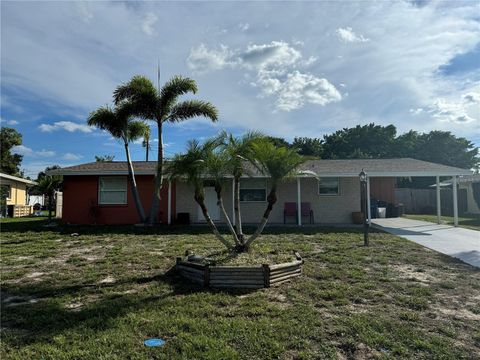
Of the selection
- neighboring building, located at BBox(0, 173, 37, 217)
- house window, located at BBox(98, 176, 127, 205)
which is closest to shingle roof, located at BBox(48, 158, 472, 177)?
house window, located at BBox(98, 176, 127, 205)

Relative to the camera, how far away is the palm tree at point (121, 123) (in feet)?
46.2

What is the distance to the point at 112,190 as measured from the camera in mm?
16391

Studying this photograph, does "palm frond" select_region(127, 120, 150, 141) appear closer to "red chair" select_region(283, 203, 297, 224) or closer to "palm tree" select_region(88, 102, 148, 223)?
"palm tree" select_region(88, 102, 148, 223)

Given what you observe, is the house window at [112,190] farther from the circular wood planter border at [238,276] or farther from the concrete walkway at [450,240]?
the concrete walkway at [450,240]

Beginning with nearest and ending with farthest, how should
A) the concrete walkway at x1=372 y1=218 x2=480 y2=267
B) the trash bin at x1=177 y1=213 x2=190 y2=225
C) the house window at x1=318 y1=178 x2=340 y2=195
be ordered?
the concrete walkway at x1=372 y1=218 x2=480 y2=267 → the trash bin at x1=177 y1=213 x2=190 y2=225 → the house window at x1=318 y1=178 x2=340 y2=195

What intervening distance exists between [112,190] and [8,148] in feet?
87.3

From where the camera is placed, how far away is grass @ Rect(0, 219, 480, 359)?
3.43 m

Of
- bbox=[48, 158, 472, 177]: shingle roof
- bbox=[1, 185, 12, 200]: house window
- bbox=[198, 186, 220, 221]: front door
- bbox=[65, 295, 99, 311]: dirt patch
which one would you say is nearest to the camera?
bbox=[65, 295, 99, 311]: dirt patch

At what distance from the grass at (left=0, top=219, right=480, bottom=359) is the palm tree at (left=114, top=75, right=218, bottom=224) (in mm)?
7223

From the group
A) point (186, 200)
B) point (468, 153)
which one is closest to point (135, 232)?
point (186, 200)

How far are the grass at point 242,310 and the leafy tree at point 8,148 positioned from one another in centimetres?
3238

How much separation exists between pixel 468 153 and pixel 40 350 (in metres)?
49.7

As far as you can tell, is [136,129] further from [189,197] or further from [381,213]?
[381,213]

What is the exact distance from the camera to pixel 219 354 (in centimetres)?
327
